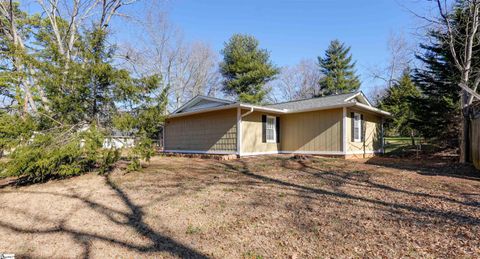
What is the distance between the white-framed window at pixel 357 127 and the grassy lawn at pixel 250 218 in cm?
508

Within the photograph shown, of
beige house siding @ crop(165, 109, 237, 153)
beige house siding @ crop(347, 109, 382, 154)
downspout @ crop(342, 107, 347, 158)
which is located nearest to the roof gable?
beige house siding @ crop(165, 109, 237, 153)

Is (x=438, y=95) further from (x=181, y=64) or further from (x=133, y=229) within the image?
(x=181, y=64)

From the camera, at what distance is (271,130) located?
480 inches

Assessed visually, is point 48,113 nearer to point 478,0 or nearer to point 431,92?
point 478,0

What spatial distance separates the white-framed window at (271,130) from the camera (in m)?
12.0

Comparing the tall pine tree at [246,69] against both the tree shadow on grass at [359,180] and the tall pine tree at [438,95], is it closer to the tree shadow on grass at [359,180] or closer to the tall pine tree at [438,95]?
the tall pine tree at [438,95]

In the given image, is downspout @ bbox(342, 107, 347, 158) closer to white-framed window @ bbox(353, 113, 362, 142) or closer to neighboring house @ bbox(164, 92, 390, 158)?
neighboring house @ bbox(164, 92, 390, 158)

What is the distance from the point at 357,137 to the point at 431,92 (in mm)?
5389

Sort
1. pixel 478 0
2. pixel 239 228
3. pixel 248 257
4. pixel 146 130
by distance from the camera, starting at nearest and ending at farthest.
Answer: pixel 248 257, pixel 239 228, pixel 146 130, pixel 478 0

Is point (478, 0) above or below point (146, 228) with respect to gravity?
above

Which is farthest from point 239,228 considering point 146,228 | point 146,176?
point 146,176

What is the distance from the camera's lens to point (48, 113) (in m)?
7.16

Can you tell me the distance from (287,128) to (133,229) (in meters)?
9.68

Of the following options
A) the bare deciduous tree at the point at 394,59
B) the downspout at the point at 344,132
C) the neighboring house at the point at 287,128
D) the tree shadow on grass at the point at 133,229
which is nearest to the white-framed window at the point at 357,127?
the neighboring house at the point at 287,128
